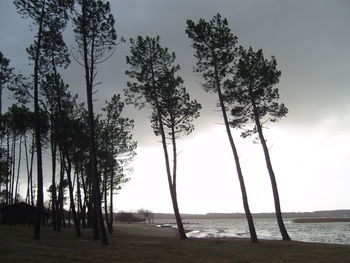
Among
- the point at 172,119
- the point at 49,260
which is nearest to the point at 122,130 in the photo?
the point at 172,119

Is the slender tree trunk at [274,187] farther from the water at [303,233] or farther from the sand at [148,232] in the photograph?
the sand at [148,232]

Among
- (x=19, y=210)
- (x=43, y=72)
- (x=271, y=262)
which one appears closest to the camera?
(x=271, y=262)

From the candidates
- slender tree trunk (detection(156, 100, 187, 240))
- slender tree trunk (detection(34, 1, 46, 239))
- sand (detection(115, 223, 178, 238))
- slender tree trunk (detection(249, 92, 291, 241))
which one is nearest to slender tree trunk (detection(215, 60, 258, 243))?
slender tree trunk (detection(249, 92, 291, 241))

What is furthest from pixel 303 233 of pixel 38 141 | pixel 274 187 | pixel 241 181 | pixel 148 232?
pixel 38 141

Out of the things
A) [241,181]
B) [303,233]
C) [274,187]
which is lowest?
[303,233]

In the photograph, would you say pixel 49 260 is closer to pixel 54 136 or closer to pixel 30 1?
pixel 30 1

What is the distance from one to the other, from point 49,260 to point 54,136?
21315 mm

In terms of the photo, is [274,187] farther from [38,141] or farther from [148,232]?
[148,232]

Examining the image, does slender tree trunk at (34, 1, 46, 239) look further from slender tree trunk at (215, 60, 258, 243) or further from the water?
the water

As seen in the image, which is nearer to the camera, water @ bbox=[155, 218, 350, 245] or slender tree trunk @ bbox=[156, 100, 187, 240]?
slender tree trunk @ bbox=[156, 100, 187, 240]

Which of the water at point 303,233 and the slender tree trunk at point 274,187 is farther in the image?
the water at point 303,233

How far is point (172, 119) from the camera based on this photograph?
77.4 feet

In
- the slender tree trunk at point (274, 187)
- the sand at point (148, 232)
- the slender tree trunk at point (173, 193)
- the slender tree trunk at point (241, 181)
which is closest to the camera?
the slender tree trunk at point (241, 181)

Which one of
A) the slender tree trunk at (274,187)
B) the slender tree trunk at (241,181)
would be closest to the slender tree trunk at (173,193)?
the slender tree trunk at (241,181)
